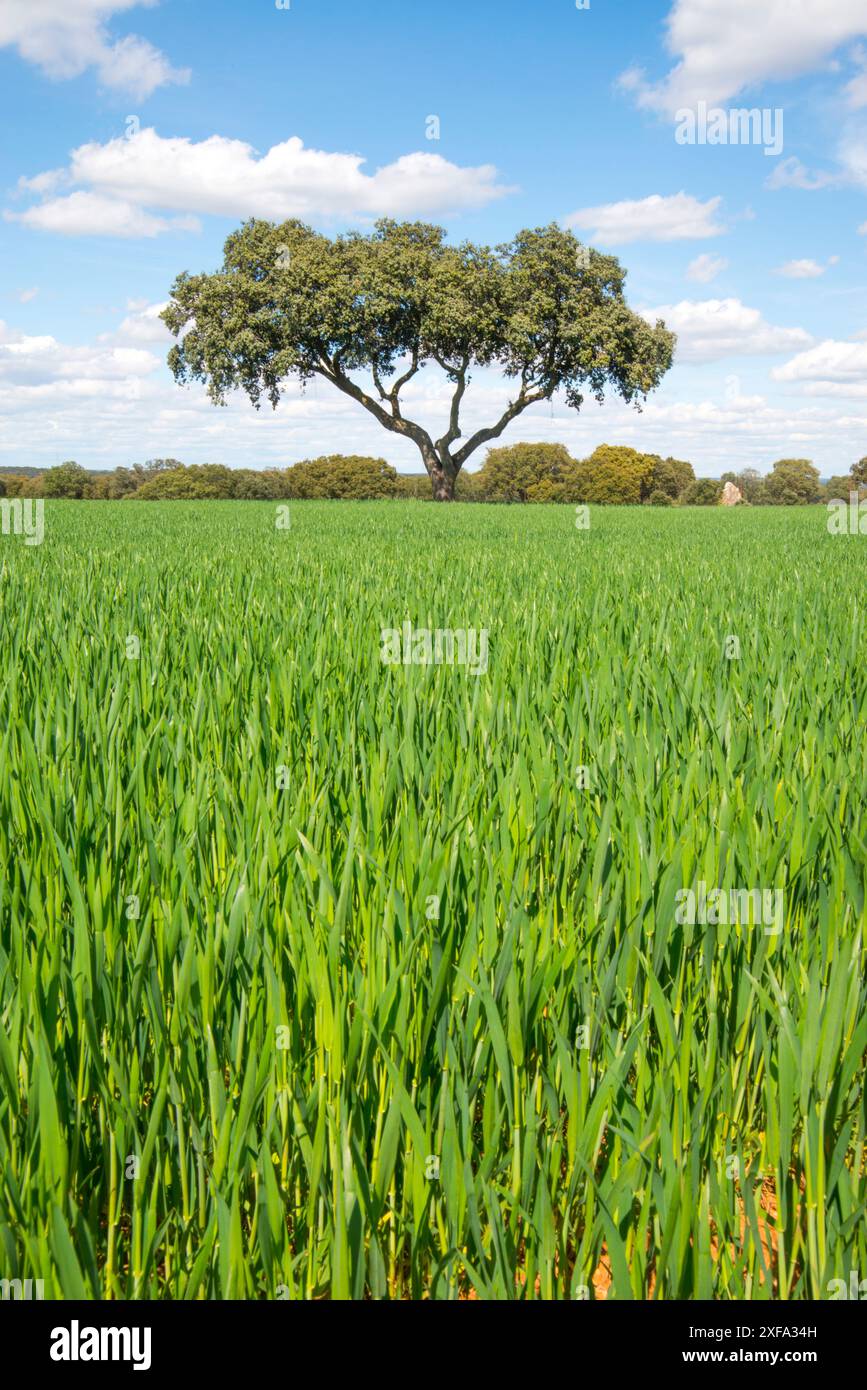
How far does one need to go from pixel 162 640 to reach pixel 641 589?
427 centimetres

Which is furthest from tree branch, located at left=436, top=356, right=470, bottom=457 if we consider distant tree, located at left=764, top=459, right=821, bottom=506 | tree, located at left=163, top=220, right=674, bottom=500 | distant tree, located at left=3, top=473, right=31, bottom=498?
distant tree, located at left=764, top=459, right=821, bottom=506

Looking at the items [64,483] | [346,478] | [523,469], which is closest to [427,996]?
[346,478]

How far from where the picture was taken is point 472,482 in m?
79.3

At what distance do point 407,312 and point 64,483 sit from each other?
117 ft

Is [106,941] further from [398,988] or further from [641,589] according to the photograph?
[641,589]

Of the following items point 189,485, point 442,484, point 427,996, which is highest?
point 189,485

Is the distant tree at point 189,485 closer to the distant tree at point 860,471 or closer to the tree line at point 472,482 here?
the tree line at point 472,482

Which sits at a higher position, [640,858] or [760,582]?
[760,582]

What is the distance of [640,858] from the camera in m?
1.98

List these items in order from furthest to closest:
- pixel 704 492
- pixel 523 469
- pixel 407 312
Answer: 1. pixel 523 469
2. pixel 704 492
3. pixel 407 312

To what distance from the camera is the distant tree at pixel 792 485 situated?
82500 mm

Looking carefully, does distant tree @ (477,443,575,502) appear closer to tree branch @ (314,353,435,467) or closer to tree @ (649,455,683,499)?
tree @ (649,455,683,499)

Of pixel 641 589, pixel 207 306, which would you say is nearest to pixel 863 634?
pixel 641 589

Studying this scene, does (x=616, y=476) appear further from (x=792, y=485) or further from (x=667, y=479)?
(x=792, y=485)
